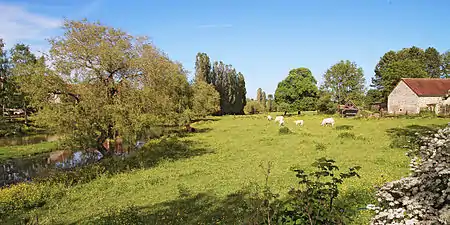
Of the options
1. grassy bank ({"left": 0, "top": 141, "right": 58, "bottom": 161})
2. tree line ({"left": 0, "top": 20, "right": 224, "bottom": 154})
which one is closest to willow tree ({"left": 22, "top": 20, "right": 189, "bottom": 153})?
tree line ({"left": 0, "top": 20, "right": 224, "bottom": 154})

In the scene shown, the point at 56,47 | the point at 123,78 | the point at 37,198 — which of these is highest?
the point at 56,47

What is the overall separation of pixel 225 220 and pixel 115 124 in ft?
34.0

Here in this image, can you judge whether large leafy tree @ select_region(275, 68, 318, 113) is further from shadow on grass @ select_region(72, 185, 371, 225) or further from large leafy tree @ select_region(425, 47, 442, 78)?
shadow on grass @ select_region(72, 185, 371, 225)

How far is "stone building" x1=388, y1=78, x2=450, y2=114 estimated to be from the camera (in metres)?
43.8

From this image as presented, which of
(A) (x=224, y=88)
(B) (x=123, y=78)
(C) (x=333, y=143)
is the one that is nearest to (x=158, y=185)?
(B) (x=123, y=78)

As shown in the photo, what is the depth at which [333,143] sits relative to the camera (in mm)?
20891

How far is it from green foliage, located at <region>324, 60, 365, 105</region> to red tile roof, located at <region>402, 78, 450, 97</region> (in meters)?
21.7

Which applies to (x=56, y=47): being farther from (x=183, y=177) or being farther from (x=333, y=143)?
(x=333, y=143)

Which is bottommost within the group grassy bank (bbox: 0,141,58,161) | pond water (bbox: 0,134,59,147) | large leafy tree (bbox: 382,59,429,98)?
grassy bank (bbox: 0,141,58,161)

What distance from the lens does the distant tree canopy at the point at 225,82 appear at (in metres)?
79.6

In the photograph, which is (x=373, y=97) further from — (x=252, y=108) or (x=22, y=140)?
(x=22, y=140)

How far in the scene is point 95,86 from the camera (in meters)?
16.0

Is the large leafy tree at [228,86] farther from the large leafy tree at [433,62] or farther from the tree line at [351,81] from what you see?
the large leafy tree at [433,62]

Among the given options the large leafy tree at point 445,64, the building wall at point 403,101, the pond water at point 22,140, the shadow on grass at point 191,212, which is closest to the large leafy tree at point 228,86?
the building wall at point 403,101
